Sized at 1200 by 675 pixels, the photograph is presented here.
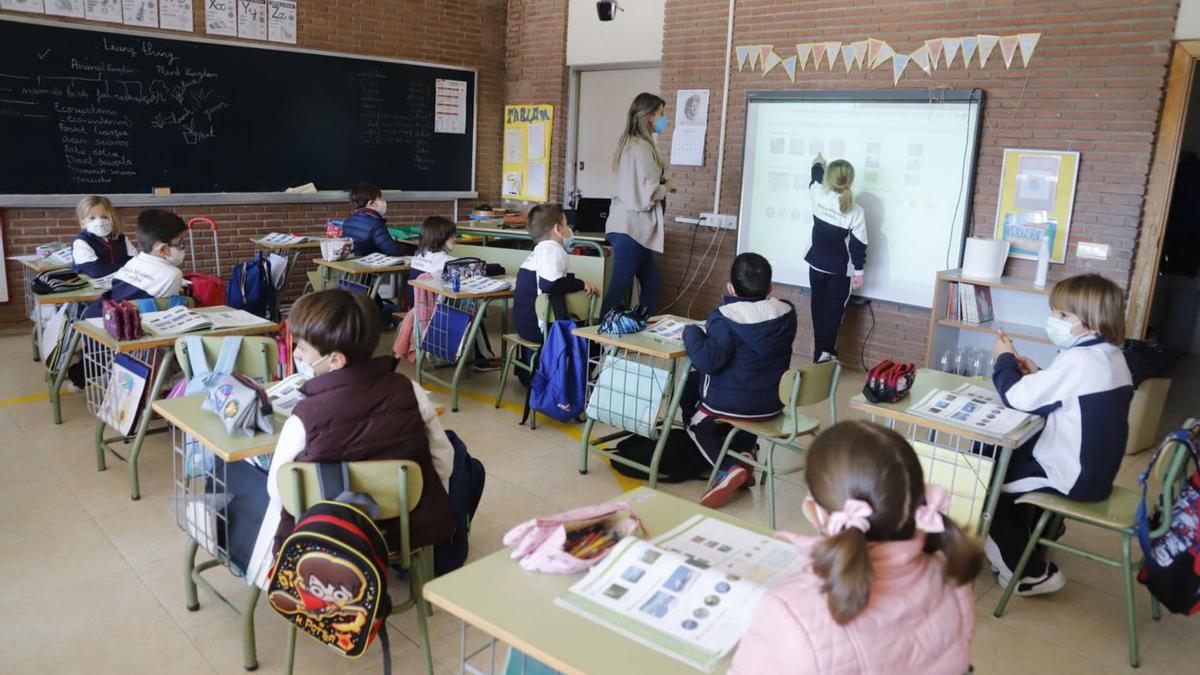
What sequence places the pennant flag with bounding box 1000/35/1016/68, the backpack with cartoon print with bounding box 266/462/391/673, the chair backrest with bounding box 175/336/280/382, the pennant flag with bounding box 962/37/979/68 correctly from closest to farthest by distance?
the backpack with cartoon print with bounding box 266/462/391/673, the chair backrest with bounding box 175/336/280/382, the pennant flag with bounding box 1000/35/1016/68, the pennant flag with bounding box 962/37/979/68

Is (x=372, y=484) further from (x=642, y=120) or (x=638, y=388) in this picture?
(x=642, y=120)

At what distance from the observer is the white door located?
26.1 ft

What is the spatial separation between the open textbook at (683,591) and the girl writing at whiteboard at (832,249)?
4.38 m

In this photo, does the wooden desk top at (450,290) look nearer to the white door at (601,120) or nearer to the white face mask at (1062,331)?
the white face mask at (1062,331)

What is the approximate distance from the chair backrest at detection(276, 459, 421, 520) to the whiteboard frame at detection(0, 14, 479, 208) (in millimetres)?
5276

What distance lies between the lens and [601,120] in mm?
8211

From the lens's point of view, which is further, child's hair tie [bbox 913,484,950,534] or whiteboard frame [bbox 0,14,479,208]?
whiteboard frame [bbox 0,14,479,208]

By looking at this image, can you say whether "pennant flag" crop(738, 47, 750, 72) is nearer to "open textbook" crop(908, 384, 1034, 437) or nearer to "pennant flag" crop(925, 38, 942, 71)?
"pennant flag" crop(925, 38, 942, 71)

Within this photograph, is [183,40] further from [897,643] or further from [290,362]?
[897,643]

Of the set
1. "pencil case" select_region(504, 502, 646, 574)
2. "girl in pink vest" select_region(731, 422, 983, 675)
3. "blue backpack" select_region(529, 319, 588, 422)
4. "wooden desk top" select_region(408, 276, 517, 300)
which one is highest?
"girl in pink vest" select_region(731, 422, 983, 675)

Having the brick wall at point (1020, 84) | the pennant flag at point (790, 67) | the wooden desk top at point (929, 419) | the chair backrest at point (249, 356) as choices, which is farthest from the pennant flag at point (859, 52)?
the chair backrest at point (249, 356)

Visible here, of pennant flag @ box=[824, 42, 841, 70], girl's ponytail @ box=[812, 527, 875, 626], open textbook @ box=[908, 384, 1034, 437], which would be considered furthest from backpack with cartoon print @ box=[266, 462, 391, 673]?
pennant flag @ box=[824, 42, 841, 70]

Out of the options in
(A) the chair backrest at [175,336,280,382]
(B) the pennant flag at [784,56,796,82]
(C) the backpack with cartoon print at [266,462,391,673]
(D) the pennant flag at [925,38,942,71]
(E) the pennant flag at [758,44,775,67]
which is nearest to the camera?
(C) the backpack with cartoon print at [266,462,391,673]

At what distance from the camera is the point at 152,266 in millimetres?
4012
